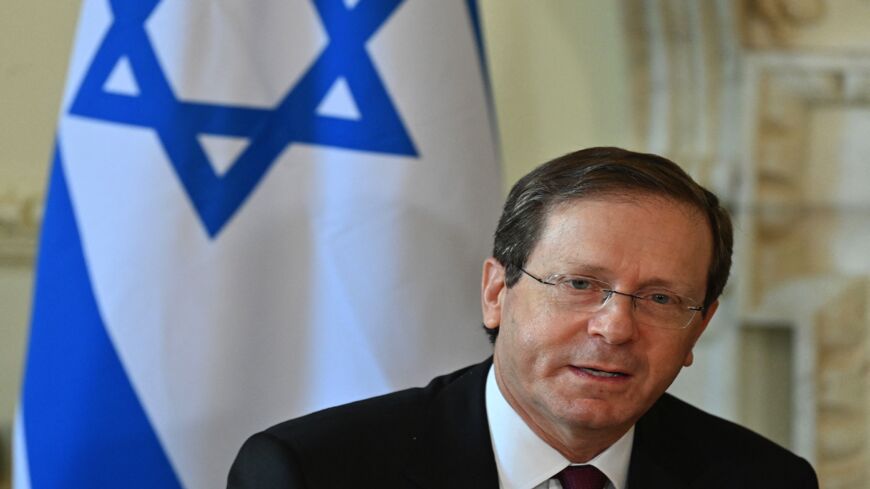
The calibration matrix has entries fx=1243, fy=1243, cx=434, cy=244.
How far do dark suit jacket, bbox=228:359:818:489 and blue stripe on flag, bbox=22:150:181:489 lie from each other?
22.2 inches

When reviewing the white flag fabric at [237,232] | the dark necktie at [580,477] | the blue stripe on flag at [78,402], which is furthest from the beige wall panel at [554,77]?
the dark necktie at [580,477]

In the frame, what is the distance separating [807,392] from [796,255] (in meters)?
0.36

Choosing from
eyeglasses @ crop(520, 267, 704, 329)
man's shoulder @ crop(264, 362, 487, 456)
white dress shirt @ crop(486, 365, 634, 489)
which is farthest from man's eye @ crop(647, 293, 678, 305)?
man's shoulder @ crop(264, 362, 487, 456)

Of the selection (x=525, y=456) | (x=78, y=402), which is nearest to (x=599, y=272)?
(x=525, y=456)

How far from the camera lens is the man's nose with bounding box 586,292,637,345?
4.96 ft

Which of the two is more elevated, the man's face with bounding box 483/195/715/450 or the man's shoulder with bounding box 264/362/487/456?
the man's face with bounding box 483/195/715/450

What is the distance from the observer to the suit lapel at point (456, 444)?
1646 millimetres

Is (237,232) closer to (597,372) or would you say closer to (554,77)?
(597,372)

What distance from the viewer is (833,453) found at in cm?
324

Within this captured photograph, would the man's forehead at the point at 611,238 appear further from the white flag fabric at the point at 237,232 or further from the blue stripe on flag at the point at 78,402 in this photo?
the blue stripe on flag at the point at 78,402

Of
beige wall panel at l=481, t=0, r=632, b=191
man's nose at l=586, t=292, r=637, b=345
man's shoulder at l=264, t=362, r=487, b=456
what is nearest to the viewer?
man's nose at l=586, t=292, r=637, b=345

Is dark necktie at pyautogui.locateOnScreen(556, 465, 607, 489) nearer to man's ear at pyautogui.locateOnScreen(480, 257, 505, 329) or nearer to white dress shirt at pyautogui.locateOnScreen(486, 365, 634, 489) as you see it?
white dress shirt at pyautogui.locateOnScreen(486, 365, 634, 489)

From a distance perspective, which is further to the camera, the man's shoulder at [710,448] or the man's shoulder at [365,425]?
the man's shoulder at [710,448]

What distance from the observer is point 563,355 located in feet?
5.02
